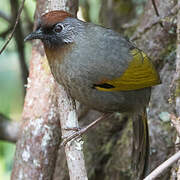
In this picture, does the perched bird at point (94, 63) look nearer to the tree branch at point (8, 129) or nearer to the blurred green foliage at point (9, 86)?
the tree branch at point (8, 129)

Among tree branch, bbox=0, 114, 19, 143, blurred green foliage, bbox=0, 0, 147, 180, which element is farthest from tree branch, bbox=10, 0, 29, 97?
tree branch, bbox=0, 114, 19, 143

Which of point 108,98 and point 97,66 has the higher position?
point 97,66

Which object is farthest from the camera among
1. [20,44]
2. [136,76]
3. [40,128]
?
[20,44]

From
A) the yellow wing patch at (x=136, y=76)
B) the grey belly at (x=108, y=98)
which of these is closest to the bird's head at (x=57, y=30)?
the grey belly at (x=108, y=98)

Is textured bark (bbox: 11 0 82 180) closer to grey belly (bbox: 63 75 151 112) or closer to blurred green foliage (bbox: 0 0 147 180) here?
grey belly (bbox: 63 75 151 112)

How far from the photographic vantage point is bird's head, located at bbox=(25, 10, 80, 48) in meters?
2.91

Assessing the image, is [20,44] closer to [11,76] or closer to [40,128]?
[11,76]

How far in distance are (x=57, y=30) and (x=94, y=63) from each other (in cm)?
37

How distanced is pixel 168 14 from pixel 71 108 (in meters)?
1.60

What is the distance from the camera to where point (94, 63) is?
9.56ft

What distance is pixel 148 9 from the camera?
412cm

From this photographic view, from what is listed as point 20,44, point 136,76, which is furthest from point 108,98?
point 20,44

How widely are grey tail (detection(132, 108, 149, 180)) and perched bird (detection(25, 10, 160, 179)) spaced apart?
0.31 metres

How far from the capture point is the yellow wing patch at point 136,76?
3.06 m
